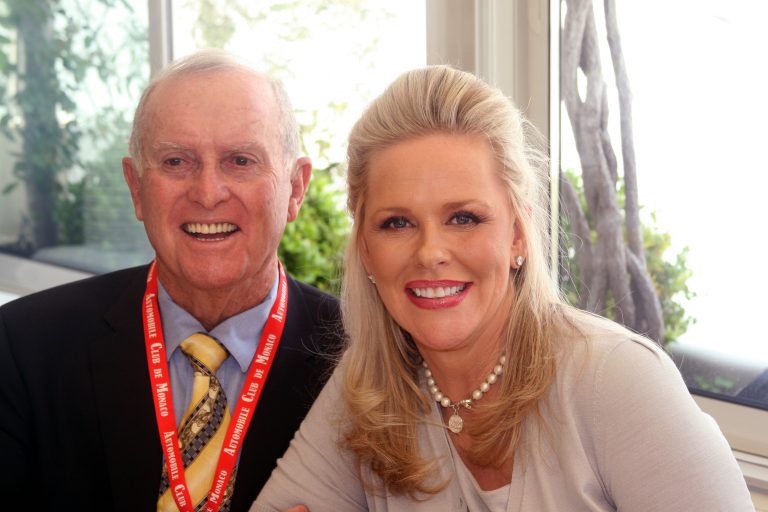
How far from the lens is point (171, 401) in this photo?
2.13 m

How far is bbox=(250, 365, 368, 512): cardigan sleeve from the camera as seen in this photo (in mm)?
1986

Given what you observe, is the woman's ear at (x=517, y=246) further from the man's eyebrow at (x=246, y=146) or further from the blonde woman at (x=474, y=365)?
the man's eyebrow at (x=246, y=146)

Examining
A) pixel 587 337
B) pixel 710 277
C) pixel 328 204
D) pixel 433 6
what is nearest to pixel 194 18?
pixel 328 204

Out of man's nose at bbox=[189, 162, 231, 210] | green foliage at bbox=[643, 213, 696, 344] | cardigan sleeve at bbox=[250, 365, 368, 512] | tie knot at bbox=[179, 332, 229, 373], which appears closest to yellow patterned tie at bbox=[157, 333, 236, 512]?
tie knot at bbox=[179, 332, 229, 373]

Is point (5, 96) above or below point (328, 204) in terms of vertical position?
above

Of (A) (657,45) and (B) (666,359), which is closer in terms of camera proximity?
(B) (666,359)

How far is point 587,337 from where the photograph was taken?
1.80m

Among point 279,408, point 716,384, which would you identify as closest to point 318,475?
point 279,408

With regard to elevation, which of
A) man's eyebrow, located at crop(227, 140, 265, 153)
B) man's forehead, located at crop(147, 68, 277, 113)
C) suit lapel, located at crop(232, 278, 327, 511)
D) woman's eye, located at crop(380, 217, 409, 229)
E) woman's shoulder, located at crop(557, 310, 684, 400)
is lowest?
suit lapel, located at crop(232, 278, 327, 511)

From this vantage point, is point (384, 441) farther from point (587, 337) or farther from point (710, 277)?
point (710, 277)

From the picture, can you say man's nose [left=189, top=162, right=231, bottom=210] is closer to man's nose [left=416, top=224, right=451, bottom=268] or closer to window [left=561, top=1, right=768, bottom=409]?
man's nose [left=416, top=224, right=451, bottom=268]

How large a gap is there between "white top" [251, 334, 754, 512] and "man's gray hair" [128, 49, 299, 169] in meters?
0.78

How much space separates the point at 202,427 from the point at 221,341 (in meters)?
0.20

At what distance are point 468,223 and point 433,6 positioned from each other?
137 centimetres
